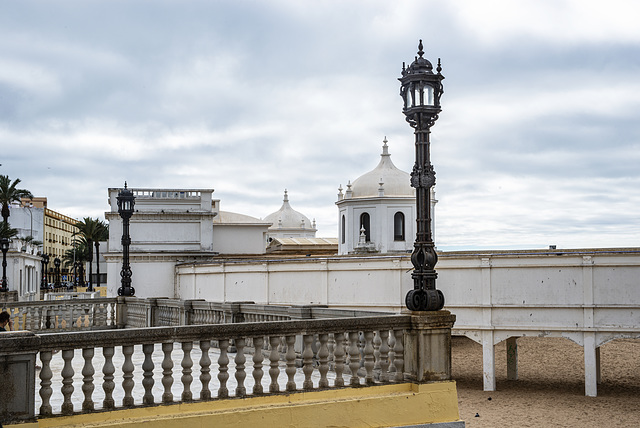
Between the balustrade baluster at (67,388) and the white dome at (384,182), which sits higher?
the white dome at (384,182)

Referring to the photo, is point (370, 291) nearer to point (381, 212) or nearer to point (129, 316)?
point (129, 316)

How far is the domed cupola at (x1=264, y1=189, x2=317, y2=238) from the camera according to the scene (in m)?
74.0

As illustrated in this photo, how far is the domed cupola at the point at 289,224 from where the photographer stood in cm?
7400

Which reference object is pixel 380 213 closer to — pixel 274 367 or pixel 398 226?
pixel 398 226

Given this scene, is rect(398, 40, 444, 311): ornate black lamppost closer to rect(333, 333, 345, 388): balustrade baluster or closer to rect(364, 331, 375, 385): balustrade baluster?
rect(364, 331, 375, 385): balustrade baluster

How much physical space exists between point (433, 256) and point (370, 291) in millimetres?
17149

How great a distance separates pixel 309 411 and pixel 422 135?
4263mm

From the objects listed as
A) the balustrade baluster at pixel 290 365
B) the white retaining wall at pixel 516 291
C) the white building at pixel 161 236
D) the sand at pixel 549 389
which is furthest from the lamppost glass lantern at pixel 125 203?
the balustrade baluster at pixel 290 365

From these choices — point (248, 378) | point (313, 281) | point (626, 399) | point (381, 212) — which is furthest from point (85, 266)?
point (248, 378)

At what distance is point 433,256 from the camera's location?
409 inches

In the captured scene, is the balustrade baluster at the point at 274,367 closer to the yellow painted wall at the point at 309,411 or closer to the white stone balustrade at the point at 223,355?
the white stone balustrade at the point at 223,355

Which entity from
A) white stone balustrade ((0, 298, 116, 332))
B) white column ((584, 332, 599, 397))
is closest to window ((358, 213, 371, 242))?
white column ((584, 332, 599, 397))

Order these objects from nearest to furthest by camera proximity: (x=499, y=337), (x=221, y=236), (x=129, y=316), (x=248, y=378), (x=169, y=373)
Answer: (x=169, y=373) → (x=248, y=378) → (x=129, y=316) → (x=499, y=337) → (x=221, y=236)

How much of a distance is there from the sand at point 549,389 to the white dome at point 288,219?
122 ft
